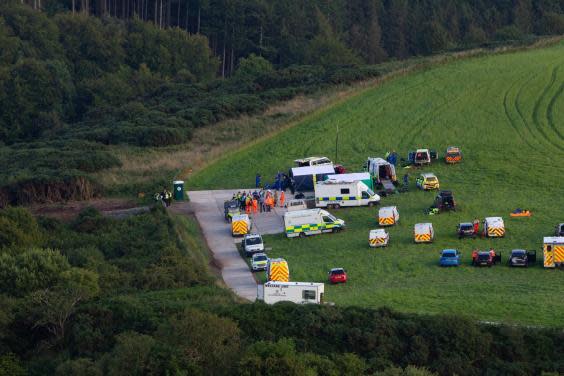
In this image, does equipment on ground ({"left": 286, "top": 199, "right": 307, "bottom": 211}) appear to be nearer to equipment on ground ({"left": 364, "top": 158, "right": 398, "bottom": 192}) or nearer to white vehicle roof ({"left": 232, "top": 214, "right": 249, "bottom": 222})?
white vehicle roof ({"left": 232, "top": 214, "right": 249, "bottom": 222})

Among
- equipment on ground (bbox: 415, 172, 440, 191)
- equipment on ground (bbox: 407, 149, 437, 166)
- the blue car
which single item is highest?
equipment on ground (bbox: 407, 149, 437, 166)

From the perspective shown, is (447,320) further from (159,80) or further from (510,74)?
(159,80)

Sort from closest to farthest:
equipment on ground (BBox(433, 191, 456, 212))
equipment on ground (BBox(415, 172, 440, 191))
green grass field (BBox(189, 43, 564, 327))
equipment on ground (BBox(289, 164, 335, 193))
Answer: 1. green grass field (BBox(189, 43, 564, 327))
2. equipment on ground (BBox(433, 191, 456, 212))
3. equipment on ground (BBox(415, 172, 440, 191))
4. equipment on ground (BBox(289, 164, 335, 193))

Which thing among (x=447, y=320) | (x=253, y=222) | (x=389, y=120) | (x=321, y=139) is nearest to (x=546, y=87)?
(x=389, y=120)

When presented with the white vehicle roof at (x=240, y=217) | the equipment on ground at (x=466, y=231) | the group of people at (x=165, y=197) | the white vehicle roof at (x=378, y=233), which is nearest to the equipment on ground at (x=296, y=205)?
the white vehicle roof at (x=240, y=217)

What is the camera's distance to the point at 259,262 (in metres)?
53.3

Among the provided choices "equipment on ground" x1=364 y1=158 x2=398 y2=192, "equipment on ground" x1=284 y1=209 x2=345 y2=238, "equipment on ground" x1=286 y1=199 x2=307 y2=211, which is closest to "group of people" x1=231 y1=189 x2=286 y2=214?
"equipment on ground" x1=286 y1=199 x2=307 y2=211

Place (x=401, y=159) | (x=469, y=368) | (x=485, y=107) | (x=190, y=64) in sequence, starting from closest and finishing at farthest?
1. (x=469, y=368)
2. (x=401, y=159)
3. (x=485, y=107)
4. (x=190, y=64)

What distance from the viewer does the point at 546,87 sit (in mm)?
93562

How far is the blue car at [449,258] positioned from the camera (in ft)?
171

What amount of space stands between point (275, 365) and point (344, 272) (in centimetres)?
1737

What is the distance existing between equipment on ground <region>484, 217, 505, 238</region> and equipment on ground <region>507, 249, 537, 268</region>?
4.25 metres

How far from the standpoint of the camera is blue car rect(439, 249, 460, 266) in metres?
52.1

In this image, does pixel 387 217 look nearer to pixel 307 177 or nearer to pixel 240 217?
pixel 240 217
